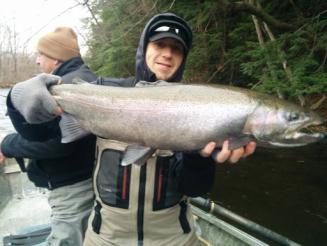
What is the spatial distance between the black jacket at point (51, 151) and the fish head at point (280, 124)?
1.44 meters

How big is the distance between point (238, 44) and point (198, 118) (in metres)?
9.88

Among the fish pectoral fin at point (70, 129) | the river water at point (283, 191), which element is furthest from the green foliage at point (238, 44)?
the fish pectoral fin at point (70, 129)

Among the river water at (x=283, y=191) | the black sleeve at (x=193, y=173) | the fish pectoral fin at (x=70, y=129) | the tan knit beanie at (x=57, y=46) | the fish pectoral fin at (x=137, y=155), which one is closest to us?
the fish pectoral fin at (x=137, y=155)

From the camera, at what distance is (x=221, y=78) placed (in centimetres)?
1357

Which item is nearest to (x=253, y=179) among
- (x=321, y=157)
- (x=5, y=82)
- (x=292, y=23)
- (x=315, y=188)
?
(x=315, y=188)

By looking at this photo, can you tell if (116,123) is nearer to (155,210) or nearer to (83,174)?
(155,210)

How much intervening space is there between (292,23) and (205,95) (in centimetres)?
776

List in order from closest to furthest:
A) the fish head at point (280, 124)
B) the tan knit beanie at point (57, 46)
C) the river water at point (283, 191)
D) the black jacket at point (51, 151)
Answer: the fish head at point (280, 124)
the black jacket at point (51, 151)
the tan knit beanie at point (57, 46)
the river water at point (283, 191)

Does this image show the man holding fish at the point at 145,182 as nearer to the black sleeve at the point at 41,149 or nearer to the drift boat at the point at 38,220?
the black sleeve at the point at 41,149

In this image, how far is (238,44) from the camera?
11.4 metres

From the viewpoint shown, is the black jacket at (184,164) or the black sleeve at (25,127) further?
the black sleeve at (25,127)

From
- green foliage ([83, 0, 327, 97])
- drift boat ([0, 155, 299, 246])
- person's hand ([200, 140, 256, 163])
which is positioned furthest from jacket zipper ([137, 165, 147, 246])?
green foliage ([83, 0, 327, 97])

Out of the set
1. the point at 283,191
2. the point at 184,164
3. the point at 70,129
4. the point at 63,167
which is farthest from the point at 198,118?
the point at 283,191

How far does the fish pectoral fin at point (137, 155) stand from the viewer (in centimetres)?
221
